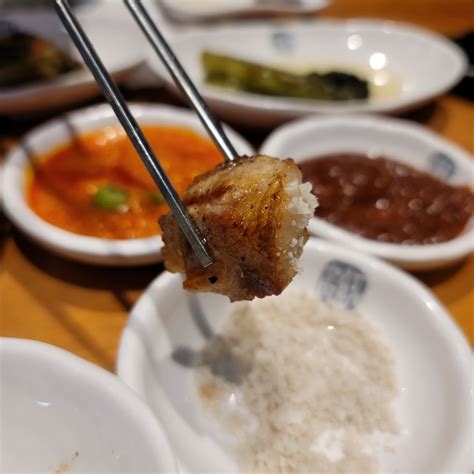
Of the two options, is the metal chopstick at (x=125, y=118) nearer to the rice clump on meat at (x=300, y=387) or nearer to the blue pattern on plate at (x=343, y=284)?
the rice clump on meat at (x=300, y=387)

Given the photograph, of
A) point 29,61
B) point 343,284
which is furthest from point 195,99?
point 29,61

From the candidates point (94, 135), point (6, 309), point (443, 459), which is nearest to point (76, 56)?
point (94, 135)

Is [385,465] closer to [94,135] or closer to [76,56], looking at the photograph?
[94,135]

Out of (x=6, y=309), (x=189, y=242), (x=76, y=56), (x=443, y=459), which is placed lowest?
(x=6, y=309)

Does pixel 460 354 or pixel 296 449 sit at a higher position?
pixel 460 354

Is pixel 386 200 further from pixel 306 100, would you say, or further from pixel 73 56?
pixel 73 56
